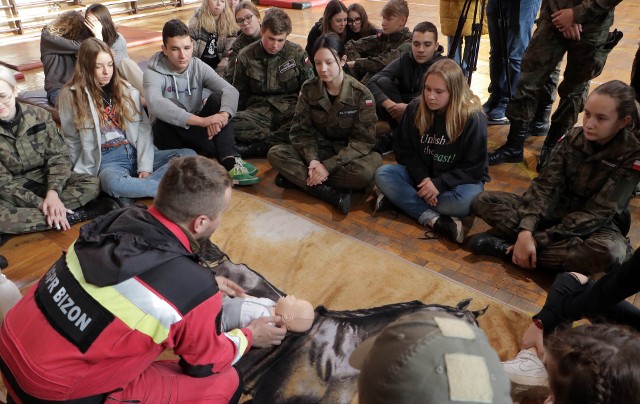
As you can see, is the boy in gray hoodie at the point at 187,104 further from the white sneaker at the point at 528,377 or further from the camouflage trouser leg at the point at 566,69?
the white sneaker at the point at 528,377

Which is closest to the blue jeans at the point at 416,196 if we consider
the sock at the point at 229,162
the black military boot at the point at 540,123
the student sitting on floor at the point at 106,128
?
the sock at the point at 229,162

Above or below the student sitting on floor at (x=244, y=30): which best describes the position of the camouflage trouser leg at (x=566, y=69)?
below

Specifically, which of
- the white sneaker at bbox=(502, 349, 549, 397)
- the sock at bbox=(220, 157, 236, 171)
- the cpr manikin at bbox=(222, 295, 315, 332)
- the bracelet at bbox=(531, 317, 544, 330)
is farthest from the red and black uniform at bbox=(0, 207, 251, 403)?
the sock at bbox=(220, 157, 236, 171)

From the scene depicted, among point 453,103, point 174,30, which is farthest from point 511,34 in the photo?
point 174,30

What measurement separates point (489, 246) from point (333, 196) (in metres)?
0.88

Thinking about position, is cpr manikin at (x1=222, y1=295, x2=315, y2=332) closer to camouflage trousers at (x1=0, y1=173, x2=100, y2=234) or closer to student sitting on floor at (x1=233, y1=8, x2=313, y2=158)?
camouflage trousers at (x1=0, y1=173, x2=100, y2=234)

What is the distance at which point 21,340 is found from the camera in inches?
45.1

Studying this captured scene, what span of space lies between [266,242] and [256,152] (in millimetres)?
1095

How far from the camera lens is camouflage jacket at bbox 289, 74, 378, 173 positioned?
2.76 meters

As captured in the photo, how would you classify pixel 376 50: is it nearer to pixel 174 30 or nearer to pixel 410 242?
pixel 174 30

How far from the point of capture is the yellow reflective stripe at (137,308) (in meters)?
1.11

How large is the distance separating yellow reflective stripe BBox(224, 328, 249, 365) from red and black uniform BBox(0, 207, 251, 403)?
160mm

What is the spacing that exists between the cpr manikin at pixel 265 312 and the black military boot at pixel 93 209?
3.99 feet

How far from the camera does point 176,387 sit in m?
1.32
